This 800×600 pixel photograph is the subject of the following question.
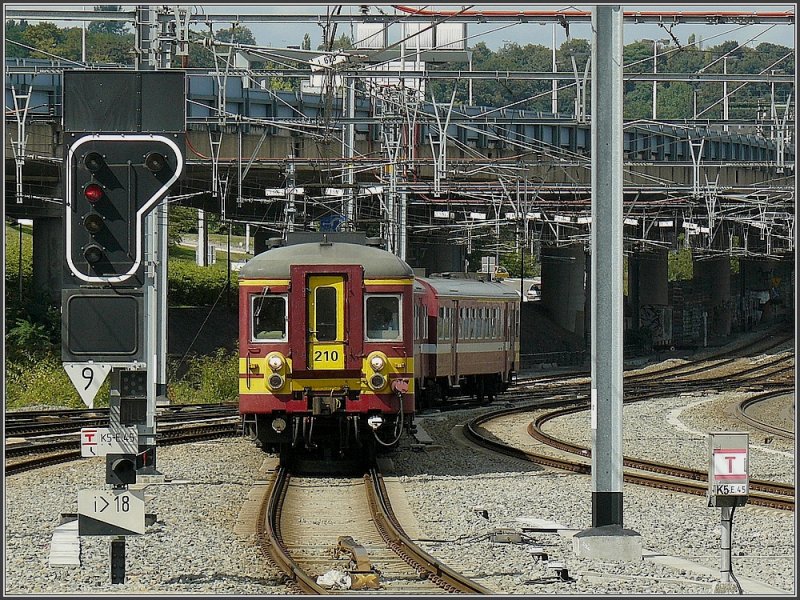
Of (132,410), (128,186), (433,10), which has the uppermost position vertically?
(433,10)

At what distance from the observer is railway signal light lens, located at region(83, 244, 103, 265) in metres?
9.37

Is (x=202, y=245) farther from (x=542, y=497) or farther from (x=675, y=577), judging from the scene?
(x=675, y=577)

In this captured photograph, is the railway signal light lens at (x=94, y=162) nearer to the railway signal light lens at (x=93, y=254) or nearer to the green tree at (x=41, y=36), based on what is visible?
the railway signal light lens at (x=93, y=254)

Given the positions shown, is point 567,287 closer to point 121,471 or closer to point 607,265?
point 607,265

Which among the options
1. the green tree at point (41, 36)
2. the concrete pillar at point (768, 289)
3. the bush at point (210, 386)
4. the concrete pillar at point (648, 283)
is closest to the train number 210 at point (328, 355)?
the bush at point (210, 386)

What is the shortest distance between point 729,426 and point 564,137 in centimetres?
2957

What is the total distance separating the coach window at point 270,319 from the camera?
55.2 feet

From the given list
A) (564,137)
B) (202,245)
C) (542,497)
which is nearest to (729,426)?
(542,497)

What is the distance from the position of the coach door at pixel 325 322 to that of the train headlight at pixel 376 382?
1.31 ft

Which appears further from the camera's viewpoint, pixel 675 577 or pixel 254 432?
pixel 254 432

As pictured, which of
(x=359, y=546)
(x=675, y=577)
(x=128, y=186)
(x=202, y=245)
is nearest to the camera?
(x=128, y=186)

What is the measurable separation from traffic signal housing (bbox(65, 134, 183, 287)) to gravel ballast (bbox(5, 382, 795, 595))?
2308mm

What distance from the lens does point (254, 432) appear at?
17250mm

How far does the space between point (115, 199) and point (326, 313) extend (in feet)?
24.4
